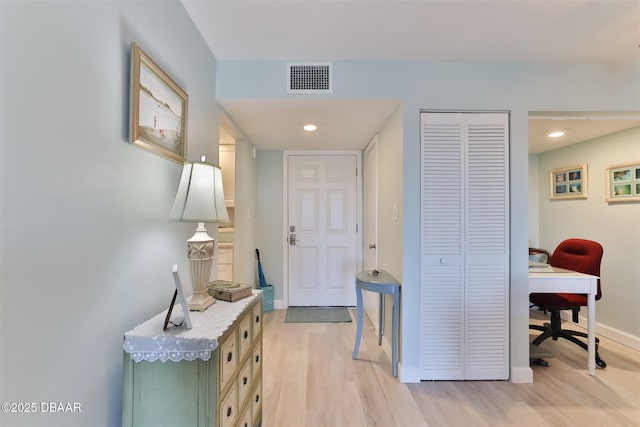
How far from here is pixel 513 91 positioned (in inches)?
80.2

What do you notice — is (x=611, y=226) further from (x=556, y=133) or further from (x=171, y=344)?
(x=171, y=344)

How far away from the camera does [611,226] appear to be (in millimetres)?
2783

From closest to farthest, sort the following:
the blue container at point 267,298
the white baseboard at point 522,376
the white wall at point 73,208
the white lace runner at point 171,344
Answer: the white wall at point 73,208 → the white lace runner at point 171,344 → the white baseboard at point 522,376 → the blue container at point 267,298

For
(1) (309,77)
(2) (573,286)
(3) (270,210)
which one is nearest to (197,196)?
(1) (309,77)

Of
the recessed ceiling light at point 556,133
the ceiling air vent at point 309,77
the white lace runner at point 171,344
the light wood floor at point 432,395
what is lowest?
the light wood floor at point 432,395

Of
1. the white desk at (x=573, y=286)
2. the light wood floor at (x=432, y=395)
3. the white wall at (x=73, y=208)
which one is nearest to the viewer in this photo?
the white wall at (x=73, y=208)

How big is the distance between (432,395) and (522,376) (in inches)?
28.7

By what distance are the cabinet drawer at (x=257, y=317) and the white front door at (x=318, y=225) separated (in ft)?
6.68

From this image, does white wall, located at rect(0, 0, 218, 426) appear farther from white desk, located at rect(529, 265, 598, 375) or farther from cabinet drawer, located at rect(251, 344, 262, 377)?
white desk, located at rect(529, 265, 598, 375)

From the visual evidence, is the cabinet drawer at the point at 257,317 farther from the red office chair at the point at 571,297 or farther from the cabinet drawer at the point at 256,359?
the red office chair at the point at 571,297

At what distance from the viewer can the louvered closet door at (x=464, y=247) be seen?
6.61 feet

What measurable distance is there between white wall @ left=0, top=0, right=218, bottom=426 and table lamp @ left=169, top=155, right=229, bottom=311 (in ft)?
0.60

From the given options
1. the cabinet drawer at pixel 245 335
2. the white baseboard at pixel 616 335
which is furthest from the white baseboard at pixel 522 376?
the cabinet drawer at pixel 245 335

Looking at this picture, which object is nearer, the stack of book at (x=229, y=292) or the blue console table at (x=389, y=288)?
the stack of book at (x=229, y=292)
